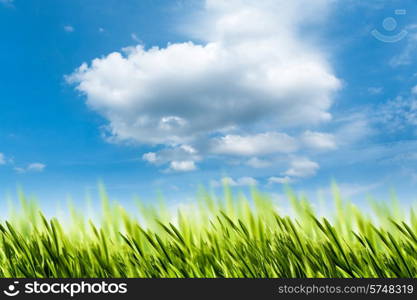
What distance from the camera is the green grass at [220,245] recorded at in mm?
2748

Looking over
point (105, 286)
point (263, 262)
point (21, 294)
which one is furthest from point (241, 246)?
point (21, 294)

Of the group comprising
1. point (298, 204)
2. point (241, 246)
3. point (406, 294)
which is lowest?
point (406, 294)

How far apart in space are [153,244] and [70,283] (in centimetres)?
50

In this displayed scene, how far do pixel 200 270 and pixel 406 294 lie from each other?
1.07m

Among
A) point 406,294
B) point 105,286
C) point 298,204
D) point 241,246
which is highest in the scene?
point 298,204

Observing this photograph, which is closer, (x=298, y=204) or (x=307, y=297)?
(x=307, y=297)

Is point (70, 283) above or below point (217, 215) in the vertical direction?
below

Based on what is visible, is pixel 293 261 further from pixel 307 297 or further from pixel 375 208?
pixel 375 208

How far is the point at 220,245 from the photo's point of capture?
112 inches

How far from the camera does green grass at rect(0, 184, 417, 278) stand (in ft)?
9.02

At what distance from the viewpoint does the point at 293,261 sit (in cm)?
277

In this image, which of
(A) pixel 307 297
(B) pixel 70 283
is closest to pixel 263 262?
(A) pixel 307 297

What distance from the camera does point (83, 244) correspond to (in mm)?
2904

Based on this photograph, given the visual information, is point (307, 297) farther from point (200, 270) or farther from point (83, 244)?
point (83, 244)
